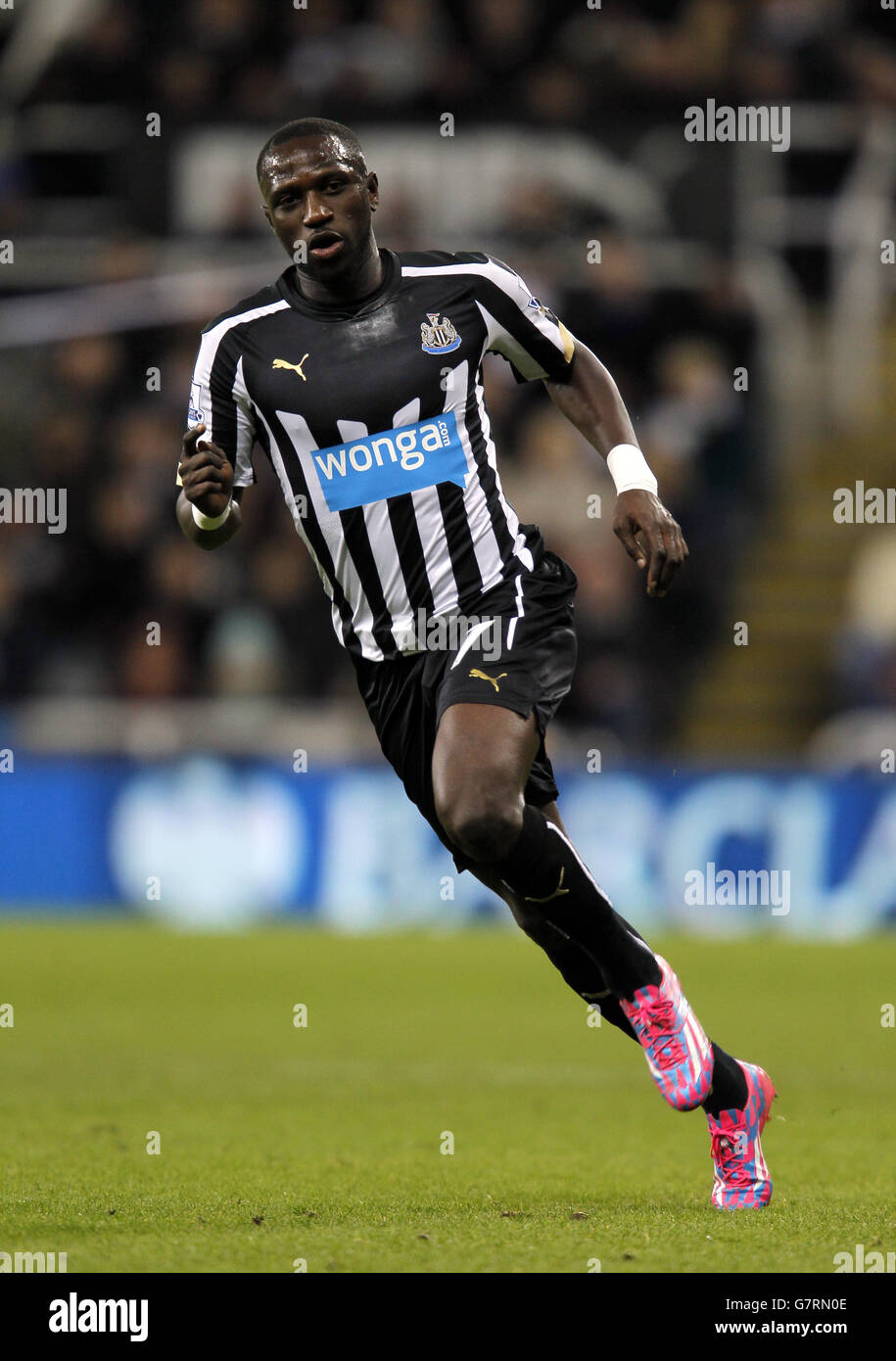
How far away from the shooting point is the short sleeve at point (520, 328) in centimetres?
525

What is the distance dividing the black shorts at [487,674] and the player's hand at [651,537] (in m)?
0.37

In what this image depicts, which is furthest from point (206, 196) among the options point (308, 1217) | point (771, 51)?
point (308, 1217)

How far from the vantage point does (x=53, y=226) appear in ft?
49.0

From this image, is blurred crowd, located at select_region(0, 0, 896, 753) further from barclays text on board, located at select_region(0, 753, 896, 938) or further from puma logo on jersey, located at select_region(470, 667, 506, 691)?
puma logo on jersey, located at select_region(470, 667, 506, 691)

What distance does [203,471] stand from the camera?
481 centimetres

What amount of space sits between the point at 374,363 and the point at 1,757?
25.8ft

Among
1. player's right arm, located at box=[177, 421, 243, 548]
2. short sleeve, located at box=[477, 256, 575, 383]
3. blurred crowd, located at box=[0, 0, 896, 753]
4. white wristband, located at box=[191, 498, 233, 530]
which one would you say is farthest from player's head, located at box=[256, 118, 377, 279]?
blurred crowd, located at box=[0, 0, 896, 753]

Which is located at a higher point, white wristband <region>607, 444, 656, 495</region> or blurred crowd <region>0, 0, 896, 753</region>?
blurred crowd <region>0, 0, 896, 753</region>

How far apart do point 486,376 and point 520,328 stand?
8.37 metres

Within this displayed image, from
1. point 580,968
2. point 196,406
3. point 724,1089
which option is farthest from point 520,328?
point 724,1089

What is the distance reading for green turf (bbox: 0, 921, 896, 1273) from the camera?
171 inches

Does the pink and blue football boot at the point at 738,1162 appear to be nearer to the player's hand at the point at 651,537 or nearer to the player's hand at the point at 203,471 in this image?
the player's hand at the point at 651,537

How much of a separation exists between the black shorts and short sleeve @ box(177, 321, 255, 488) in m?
0.64

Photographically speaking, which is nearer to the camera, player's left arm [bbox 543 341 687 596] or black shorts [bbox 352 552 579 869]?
player's left arm [bbox 543 341 687 596]
